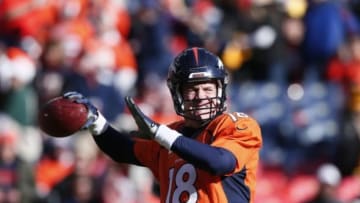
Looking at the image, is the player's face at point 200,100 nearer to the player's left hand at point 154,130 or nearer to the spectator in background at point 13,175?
the player's left hand at point 154,130

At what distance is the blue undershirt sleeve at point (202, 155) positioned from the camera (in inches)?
216

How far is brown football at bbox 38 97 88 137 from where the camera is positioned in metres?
5.89

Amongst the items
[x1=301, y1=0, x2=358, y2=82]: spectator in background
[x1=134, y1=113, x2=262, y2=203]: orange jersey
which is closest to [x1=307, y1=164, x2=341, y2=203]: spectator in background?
[x1=301, y1=0, x2=358, y2=82]: spectator in background

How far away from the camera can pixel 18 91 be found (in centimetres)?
1117

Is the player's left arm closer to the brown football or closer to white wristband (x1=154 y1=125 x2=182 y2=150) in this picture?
white wristband (x1=154 y1=125 x2=182 y2=150)

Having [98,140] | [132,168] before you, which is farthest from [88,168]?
[98,140]

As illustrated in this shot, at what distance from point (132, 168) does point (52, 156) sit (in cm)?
94

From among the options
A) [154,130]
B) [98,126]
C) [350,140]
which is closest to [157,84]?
[350,140]

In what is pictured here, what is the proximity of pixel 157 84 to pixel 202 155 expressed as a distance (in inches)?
234

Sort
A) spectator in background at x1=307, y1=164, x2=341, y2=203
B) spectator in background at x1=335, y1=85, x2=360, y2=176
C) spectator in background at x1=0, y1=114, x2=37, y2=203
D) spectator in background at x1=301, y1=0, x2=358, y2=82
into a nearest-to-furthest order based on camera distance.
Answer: spectator in background at x1=307, y1=164, x2=341, y2=203
spectator in background at x1=0, y1=114, x2=37, y2=203
spectator in background at x1=335, y1=85, x2=360, y2=176
spectator in background at x1=301, y1=0, x2=358, y2=82

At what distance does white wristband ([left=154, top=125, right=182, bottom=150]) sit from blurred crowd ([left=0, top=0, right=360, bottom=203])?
4.62 meters

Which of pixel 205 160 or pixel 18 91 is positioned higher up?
pixel 205 160

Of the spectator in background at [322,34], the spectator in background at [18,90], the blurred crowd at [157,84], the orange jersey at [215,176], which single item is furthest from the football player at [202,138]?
the spectator in background at [322,34]

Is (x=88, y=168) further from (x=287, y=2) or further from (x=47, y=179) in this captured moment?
(x=287, y=2)
